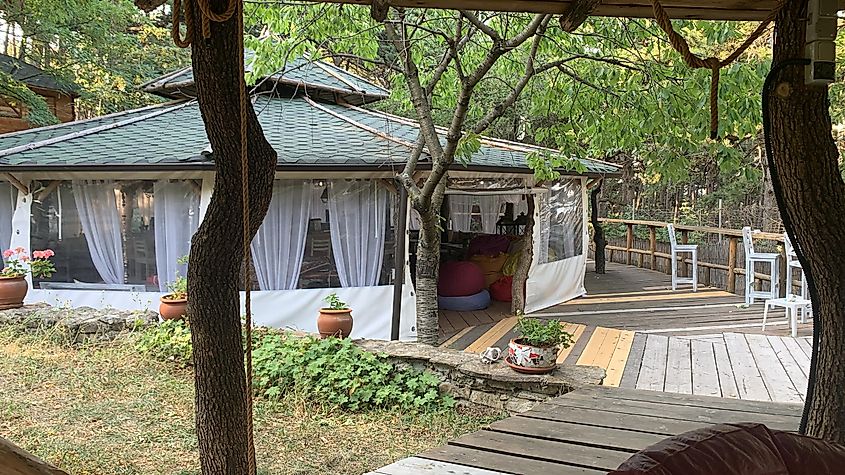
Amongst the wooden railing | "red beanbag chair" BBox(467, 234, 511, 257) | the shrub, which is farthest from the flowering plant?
the wooden railing

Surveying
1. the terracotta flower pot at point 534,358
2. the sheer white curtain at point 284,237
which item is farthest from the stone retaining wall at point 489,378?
the sheer white curtain at point 284,237

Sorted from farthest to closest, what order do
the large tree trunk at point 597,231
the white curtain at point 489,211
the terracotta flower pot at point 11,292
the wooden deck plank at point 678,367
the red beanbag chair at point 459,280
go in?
the large tree trunk at point 597,231 < the white curtain at point 489,211 < the red beanbag chair at point 459,280 < the terracotta flower pot at point 11,292 < the wooden deck plank at point 678,367

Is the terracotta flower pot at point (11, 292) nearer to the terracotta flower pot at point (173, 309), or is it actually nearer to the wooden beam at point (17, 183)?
the wooden beam at point (17, 183)

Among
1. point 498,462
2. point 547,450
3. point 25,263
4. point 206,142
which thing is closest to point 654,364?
point 547,450

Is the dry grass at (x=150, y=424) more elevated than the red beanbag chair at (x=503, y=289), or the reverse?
the red beanbag chair at (x=503, y=289)

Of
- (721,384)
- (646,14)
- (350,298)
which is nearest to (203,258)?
(646,14)

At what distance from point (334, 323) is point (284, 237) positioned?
6.22 ft

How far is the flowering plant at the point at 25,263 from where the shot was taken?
7.05 metres

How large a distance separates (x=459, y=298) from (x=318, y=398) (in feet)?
13.4

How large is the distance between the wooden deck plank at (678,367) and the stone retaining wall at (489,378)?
632 millimetres

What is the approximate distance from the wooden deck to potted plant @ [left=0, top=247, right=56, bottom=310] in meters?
5.78

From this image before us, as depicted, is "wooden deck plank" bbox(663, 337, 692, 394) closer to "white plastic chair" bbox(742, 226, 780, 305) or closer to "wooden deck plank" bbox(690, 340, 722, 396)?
"wooden deck plank" bbox(690, 340, 722, 396)

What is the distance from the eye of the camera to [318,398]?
5.04 metres

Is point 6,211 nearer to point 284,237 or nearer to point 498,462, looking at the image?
point 284,237
